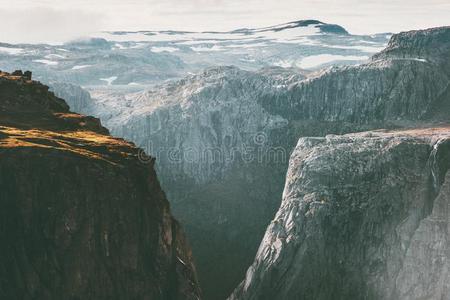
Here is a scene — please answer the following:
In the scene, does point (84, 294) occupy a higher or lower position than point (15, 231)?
lower

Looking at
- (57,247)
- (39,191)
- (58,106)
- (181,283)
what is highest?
(58,106)

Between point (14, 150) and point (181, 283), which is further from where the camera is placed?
point (181, 283)

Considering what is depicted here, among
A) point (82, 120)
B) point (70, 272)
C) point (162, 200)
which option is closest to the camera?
point (70, 272)

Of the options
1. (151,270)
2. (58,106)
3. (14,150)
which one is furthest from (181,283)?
(58,106)

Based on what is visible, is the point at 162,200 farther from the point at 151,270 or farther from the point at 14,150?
the point at 14,150

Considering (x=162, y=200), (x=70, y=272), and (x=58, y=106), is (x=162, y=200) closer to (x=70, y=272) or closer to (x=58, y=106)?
(x=70, y=272)

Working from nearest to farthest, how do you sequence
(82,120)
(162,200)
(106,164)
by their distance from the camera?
1. (106,164)
2. (162,200)
3. (82,120)

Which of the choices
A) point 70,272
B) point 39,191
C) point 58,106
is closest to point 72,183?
point 39,191
